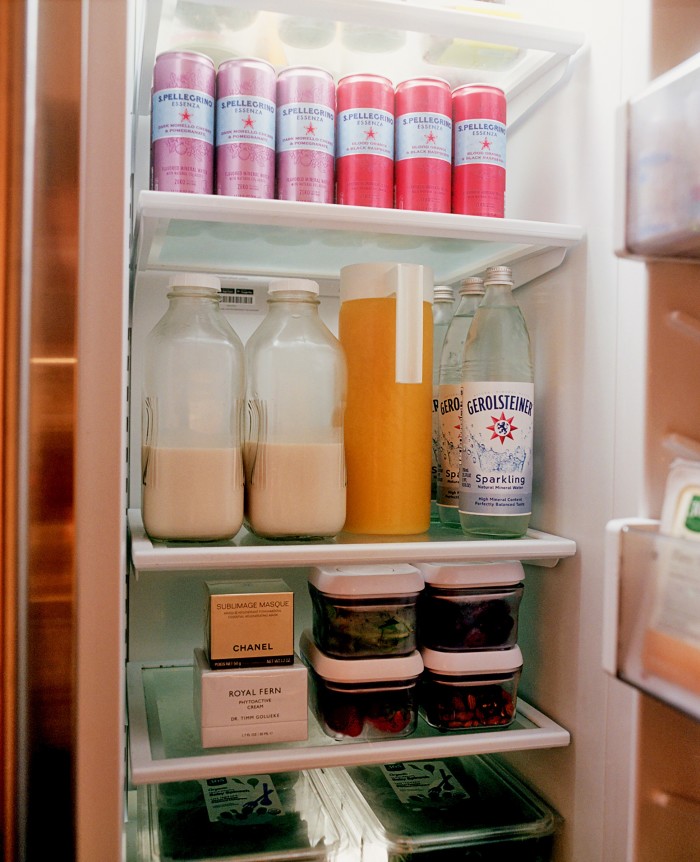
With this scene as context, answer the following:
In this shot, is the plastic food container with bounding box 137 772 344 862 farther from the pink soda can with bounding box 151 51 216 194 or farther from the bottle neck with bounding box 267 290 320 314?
the pink soda can with bounding box 151 51 216 194

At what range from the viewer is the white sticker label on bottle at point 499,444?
3.45 ft

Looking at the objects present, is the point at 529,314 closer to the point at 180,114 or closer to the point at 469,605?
the point at 469,605

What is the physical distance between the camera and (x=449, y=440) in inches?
46.7

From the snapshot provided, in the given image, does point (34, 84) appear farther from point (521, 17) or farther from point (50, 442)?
point (521, 17)

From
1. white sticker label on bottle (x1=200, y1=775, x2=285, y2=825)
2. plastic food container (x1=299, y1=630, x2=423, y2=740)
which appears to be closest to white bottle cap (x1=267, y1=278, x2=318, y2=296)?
plastic food container (x1=299, y1=630, x2=423, y2=740)

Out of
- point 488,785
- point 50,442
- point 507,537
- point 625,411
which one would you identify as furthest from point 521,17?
point 488,785

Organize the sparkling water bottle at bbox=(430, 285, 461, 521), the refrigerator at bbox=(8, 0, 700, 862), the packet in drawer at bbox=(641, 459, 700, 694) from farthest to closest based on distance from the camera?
1. the sparkling water bottle at bbox=(430, 285, 461, 521)
2. the refrigerator at bbox=(8, 0, 700, 862)
3. the packet in drawer at bbox=(641, 459, 700, 694)

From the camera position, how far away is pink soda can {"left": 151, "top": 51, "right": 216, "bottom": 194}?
100 centimetres

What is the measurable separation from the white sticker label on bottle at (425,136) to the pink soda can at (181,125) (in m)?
0.27

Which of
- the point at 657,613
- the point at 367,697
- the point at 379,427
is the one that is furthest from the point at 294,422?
the point at 657,613

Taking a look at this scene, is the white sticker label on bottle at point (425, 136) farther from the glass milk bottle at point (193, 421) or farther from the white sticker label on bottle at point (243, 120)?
the glass milk bottle at point (193, 421)

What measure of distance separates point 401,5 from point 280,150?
0.24 metres

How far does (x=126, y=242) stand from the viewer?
2.67 feet

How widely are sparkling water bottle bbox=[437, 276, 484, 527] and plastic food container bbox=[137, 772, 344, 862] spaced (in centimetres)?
46
